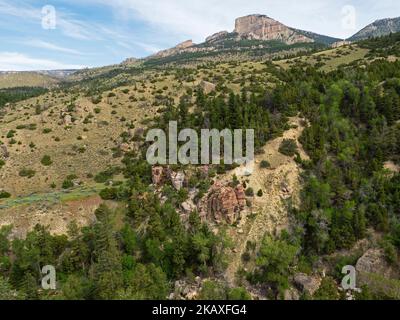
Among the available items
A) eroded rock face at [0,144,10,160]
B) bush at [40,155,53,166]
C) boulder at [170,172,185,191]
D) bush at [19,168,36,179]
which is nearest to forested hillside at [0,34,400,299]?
boulder at [170,172,185,191]

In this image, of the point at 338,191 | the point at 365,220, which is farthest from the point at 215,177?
the point at 365,220

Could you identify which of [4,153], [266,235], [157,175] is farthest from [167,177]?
[4,153]

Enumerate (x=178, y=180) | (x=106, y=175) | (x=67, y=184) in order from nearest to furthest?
(x=178, y=180) < (x=67, y=184) < (x=106, y=175)

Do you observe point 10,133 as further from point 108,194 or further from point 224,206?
point 224,206

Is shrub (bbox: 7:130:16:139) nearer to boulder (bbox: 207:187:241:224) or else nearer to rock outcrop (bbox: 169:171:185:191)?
rock outcrop (bbox: 169:171:185:191)

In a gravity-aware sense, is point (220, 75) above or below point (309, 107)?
above

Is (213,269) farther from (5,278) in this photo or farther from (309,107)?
(309,107)
